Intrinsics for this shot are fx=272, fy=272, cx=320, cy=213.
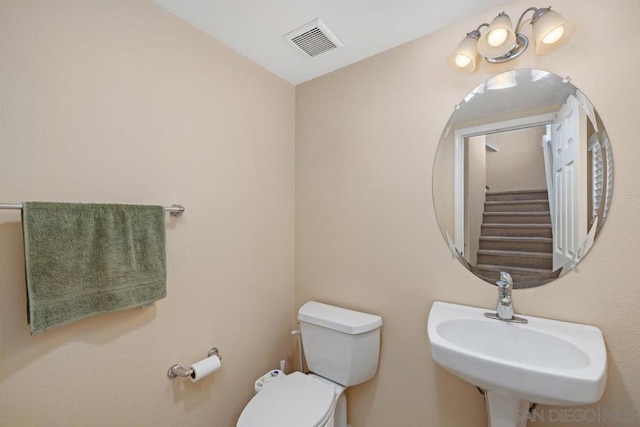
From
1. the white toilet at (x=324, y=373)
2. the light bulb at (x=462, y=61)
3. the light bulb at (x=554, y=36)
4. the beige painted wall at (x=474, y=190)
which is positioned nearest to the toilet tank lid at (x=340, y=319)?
the white toilet at (x=324, y=373)

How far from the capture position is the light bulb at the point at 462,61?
1.19 m

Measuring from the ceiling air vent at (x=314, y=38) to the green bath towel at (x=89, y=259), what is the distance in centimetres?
106

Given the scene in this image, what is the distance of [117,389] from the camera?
1.04 m

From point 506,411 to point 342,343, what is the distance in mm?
698

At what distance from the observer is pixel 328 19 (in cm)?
127

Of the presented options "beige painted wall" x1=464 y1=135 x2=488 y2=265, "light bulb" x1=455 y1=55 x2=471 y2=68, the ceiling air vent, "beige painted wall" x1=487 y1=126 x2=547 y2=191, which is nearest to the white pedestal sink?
"beige painted wall" x1=464 y1=135 x2=488 y2=265

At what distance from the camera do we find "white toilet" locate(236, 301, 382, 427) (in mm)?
1166

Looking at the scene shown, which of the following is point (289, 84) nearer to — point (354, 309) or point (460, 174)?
point (460, 174)

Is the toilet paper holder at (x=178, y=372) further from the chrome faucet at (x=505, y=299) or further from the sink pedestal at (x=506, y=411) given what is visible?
the chrome faucet at (x=505, y=299)

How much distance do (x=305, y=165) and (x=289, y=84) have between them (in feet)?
1.85

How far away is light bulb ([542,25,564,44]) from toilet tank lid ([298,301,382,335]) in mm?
1406

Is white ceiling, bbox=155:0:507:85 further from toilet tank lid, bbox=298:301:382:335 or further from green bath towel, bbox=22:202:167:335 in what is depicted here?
toilet tank lid, bbox=298:301:382:335

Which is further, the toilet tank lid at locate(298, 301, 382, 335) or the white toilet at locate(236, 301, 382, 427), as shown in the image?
the toilet tank lid at locate(298, 301, 382, 335)

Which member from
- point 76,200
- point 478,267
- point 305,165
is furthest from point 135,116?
point 478,267
